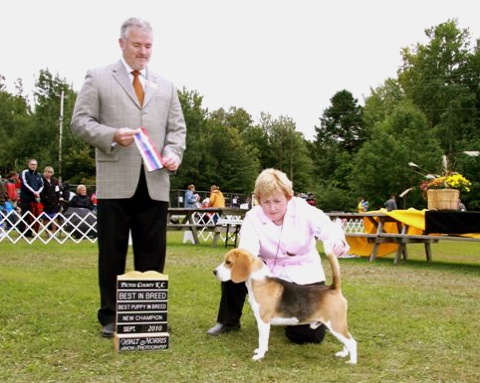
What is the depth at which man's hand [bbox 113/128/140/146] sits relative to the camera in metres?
3.43

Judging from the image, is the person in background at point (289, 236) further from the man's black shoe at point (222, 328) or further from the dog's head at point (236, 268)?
the man's black shoe at point (222, 328)

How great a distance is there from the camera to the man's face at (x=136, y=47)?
3487 mm

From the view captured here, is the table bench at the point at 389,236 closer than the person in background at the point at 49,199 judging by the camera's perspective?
Yes

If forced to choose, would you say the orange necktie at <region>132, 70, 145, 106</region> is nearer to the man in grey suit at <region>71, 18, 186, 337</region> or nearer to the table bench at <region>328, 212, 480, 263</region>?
the man in grey suit at <region>71, 18, 186, 337</region>

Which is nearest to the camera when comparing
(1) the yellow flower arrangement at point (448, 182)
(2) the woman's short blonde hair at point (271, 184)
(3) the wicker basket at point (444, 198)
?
(2) the woman's short blonde hair at point (271, 184)

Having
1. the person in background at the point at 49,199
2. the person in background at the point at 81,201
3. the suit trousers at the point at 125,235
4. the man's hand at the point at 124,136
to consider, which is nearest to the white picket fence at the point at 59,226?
the person in background at the point at 49,199

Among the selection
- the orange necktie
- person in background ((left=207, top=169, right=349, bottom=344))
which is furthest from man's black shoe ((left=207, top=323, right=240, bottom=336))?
the orange necktie

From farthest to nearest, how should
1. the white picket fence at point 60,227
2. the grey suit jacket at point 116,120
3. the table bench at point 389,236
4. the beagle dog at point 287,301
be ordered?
1. the white picket fence at point 60,227
2. the table bench at point 389,236
3. the grey suit jacket at point 116,120
4. the beagle dog at point 287,301

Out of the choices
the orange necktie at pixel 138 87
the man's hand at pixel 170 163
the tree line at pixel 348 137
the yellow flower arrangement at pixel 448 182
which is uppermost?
the tree line at pixel 348 137

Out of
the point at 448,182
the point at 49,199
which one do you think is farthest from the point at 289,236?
the point at 49,199

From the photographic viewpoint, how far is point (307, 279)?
3754mm

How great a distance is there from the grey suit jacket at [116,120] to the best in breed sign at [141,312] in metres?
0.55

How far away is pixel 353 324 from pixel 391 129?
33.0 meters

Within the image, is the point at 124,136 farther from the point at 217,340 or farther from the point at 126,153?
the point at 217,340
